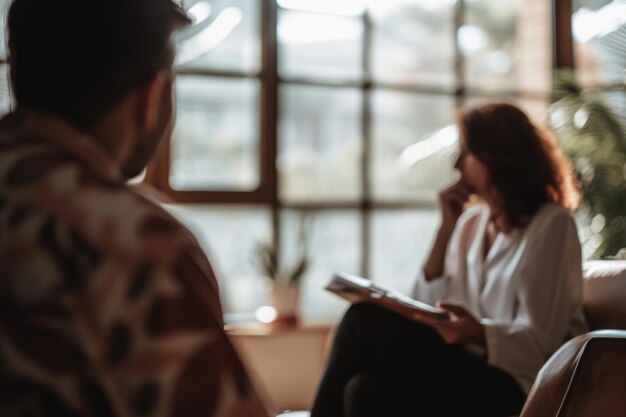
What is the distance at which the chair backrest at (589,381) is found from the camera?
153 cm

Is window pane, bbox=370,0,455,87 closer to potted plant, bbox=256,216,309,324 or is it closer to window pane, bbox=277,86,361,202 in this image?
window pane, bbox=277,86,361,202

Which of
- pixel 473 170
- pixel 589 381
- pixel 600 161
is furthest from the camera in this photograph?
pixel 600 161

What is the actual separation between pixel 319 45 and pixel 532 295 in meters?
2.23

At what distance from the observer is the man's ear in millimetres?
833

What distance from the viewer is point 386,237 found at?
4.21 m

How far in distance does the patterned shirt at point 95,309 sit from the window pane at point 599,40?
150 inches

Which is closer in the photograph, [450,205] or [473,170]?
[473,170]

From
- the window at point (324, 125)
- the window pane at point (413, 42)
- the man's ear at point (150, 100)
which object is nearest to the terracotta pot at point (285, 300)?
the window at point (324, 125)

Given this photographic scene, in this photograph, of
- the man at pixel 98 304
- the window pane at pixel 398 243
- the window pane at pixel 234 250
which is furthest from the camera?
the window pane at pixel 398 243

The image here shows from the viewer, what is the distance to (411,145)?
4.27 metres

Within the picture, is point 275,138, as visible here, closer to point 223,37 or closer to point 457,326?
point 223,37

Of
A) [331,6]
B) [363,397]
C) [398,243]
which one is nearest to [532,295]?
[363,397]

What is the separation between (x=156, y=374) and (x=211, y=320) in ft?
0.22

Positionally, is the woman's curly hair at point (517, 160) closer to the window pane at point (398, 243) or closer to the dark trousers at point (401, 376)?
the dark trousers at point (401, 376)
